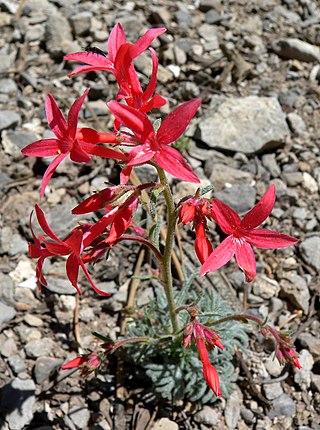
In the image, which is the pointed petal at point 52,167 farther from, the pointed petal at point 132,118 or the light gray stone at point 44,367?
the light gray stone at point 44,367

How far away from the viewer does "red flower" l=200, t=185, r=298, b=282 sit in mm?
2854

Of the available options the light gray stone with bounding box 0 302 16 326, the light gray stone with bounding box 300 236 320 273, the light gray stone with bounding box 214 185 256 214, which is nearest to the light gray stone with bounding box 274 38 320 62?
the light gray stone with bounding box 214 185 256 214

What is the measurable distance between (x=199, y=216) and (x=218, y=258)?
0.79 ft

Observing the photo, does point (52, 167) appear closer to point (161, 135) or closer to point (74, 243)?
point (74, 243)

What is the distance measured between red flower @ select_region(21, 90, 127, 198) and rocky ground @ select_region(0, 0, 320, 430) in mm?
1855

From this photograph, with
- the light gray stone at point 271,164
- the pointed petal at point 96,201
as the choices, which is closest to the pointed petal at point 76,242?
the pointed petal at point 96,201

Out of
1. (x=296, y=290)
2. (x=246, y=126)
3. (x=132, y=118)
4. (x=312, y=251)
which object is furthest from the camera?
(x=246, y=126)

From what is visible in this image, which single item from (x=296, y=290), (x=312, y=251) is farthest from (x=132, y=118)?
(x=312, y=251)

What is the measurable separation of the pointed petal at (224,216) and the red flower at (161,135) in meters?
0.40

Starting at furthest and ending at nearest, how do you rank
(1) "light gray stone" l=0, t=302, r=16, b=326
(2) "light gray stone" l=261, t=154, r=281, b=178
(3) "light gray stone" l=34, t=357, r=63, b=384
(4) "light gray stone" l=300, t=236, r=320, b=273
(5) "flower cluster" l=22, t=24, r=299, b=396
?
(2) "light gray stone" l=261, t=154, r=281, b=178
(4) "light gray stone" l=300, t=236, r=320, b=273
(1) "light gray stone" l=0, t=302, r=16, b=326
(3) "light gray stone" l=34, t=357, r=63, b=384
(5) "flower cluster" l=22, t=24, r=299, b=396

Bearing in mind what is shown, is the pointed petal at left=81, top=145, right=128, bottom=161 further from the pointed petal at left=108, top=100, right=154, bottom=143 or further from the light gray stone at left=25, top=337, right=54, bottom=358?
the light gray stone at left=25, top=337, right=54, bottom=358

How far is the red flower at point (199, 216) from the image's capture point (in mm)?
2816

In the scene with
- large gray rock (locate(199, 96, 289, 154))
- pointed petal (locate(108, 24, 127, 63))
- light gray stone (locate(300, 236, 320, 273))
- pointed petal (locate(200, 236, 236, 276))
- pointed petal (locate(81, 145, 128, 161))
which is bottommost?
light gray stone (locate(300, 236, 320, 273))

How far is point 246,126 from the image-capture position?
18.0 ft
